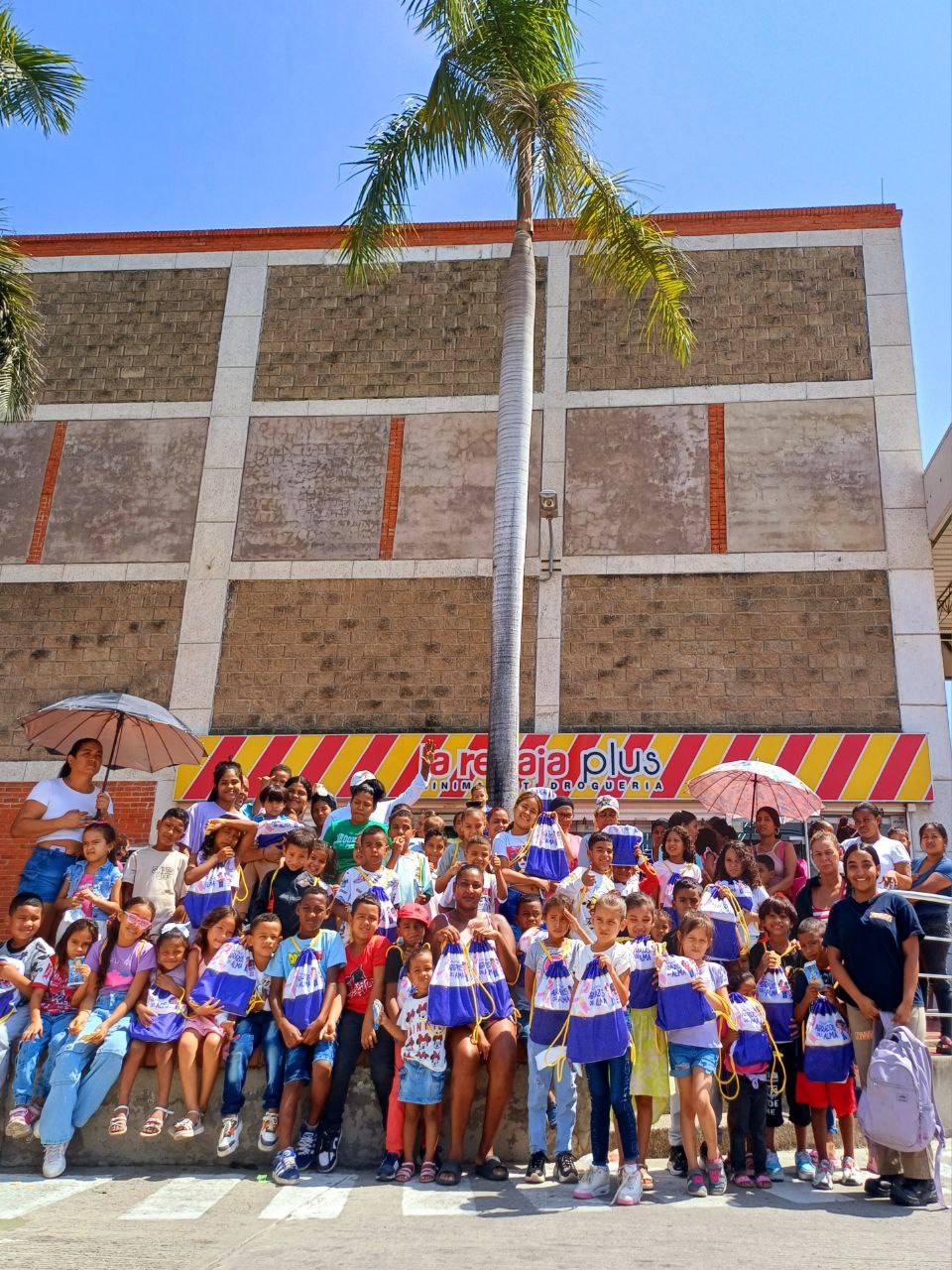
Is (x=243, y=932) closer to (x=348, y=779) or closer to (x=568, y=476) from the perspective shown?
(x=348, y=779)

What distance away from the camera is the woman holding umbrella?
329 inches

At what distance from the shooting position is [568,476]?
1697 cm

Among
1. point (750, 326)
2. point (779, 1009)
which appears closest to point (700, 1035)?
point (779, 1009)

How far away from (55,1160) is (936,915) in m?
6.45

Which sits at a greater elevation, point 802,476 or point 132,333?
point 132,333

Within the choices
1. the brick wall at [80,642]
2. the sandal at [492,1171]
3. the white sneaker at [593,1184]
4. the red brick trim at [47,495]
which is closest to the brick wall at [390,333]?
the red brick trim at [47,495]

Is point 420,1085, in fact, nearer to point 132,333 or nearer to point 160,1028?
point 160,1028

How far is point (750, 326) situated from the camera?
17312 millimetres

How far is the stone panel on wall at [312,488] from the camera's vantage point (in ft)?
56.1

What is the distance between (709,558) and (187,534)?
786cm

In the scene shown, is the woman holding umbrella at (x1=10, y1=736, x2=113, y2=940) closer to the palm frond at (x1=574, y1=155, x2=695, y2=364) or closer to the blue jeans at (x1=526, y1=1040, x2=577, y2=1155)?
the blue jeans at (x1=526, y1=1040, x2=577, y2=1155)

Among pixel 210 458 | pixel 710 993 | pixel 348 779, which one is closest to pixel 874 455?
pixel 348 779

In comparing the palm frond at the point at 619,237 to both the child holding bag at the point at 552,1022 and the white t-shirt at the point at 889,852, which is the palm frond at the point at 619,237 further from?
the child holding bag at the point at 552,1022

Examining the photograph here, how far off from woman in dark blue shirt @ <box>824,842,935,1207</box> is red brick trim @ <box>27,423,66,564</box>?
556 inches
